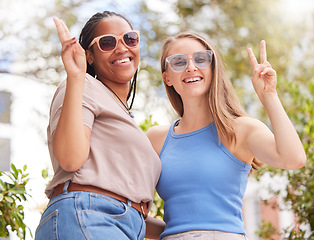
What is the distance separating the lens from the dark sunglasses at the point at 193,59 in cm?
276

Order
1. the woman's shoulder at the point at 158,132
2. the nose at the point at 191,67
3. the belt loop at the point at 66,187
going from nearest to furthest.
Result: the belt loop at the point at 66,187 → the nose at the point at 191,67 → the woman's shoulder at the point at 158,132

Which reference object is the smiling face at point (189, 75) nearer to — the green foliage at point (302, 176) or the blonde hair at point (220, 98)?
the blonde hair at point (220, 98)

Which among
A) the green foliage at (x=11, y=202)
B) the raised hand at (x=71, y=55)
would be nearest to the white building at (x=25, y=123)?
the green foliage at (x=11, y=202)

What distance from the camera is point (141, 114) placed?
8008 millimetres

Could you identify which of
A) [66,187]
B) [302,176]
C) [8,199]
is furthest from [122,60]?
[302,176]

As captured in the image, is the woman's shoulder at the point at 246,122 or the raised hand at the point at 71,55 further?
the woman's shoulder at the point at 246,122

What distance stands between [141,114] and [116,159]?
585 centimetres

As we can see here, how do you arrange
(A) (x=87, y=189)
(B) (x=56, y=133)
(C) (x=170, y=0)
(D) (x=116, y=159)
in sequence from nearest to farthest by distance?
1. (B) (x=56, y=133)
2. (A) (x=87, y=189)
3. (D) (x=116, y=159)
4. (C) (x=170, y=0)

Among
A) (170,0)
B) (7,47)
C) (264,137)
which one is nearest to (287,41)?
(170,0)

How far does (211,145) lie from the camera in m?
2.64

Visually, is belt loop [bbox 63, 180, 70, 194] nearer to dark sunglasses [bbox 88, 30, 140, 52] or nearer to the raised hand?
the raised hand

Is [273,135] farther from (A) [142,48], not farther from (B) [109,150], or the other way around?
(A) [142,48]

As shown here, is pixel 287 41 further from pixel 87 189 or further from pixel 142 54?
pixel 87 189

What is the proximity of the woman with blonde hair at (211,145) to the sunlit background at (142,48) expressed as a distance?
2.89m
